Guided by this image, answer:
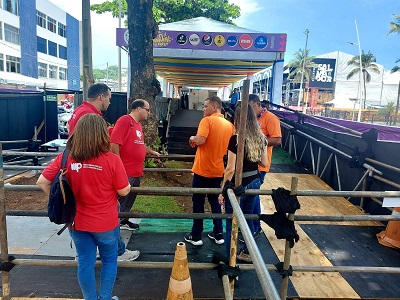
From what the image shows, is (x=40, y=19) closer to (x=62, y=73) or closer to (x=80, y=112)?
(x=62, y=73)

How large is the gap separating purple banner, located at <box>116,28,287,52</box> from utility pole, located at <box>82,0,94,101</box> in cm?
716

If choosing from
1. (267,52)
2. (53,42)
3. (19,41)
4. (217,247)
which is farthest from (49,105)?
(53,42)

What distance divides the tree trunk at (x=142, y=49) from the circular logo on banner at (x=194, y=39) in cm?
381

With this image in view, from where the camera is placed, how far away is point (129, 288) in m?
3.12

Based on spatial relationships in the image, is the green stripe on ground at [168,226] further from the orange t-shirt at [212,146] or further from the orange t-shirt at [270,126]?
the orange t-shirt at [270,126]

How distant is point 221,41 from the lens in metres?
11.4

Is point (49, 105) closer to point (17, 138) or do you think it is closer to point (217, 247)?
point (17, 138)

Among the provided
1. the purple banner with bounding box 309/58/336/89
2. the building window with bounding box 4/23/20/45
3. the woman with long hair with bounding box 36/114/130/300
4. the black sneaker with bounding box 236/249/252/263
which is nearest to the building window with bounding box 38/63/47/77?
the building window with bounding box 4/23/20/45

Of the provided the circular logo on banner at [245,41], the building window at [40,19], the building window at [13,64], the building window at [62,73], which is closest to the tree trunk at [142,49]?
the circular logo on banner at [245,41]

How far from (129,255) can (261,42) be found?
9.70m

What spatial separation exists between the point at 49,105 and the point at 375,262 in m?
11.9

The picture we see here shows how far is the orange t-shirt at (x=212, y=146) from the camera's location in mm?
3801

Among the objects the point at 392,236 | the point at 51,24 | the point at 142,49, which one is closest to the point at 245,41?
the point at 142,49

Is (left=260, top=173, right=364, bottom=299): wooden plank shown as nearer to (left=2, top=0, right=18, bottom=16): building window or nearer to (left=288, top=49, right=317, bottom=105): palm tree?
(left=2, top=0, right=18, bottom=16): building window
